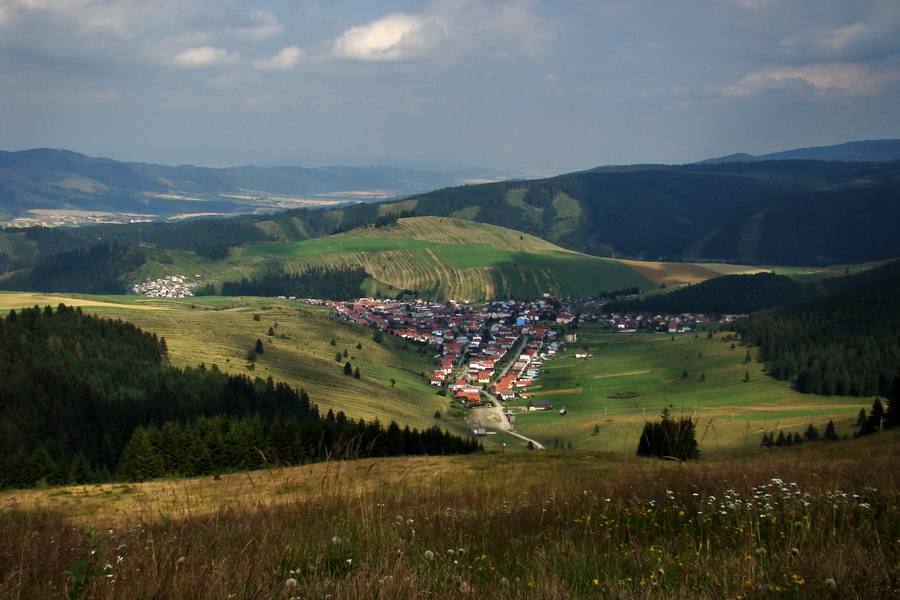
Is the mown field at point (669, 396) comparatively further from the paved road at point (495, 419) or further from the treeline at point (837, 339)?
the treeline at point (837, 339)

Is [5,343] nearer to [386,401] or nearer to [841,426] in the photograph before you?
[386,401]

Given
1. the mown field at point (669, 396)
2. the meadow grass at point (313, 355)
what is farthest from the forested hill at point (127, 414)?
the mown field at point (669, 396)

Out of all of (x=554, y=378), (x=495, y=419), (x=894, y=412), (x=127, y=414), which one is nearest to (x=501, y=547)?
(x=894, y=412)

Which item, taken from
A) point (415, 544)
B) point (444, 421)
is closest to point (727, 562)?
point (415, 544)

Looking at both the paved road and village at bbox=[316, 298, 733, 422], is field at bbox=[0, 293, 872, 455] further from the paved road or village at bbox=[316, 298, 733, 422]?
village at bbox=[316, 298, 733, 422]

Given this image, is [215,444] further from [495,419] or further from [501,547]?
[495,419]

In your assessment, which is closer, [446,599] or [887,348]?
[446,599]
